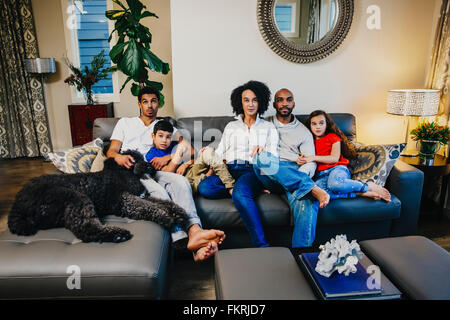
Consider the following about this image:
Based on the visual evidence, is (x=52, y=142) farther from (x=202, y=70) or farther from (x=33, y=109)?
(x=202, y=70)

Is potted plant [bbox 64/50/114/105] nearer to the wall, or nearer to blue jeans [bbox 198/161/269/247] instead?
the wall

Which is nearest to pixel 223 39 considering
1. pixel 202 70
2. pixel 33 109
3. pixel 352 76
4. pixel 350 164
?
pixel 202 70

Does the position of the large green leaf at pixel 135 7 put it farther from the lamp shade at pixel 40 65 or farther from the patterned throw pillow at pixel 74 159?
the lamp shade at pixel 40 65

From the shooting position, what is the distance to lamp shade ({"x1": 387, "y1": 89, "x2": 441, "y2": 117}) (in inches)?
94.8

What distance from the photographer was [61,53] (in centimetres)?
397

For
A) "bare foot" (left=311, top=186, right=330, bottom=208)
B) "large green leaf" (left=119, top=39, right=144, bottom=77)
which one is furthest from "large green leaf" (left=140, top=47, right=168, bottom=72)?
"bare foot" (left=311, top=186, right=330, bottom=208)

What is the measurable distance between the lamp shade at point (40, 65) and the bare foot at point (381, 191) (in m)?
3.78

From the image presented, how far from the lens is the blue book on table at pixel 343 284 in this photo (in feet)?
3.43

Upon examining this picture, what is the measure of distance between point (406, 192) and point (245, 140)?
1.08 meters

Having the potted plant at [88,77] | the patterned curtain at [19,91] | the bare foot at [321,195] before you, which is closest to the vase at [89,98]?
the potted plant at [88,77]

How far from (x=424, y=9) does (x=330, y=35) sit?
0.92 meters

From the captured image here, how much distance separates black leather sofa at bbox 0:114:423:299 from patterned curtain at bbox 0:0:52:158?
10.3ft

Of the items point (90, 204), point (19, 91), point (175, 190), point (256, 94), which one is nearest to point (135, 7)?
point (256, 94)

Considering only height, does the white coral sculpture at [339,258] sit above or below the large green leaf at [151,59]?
below
